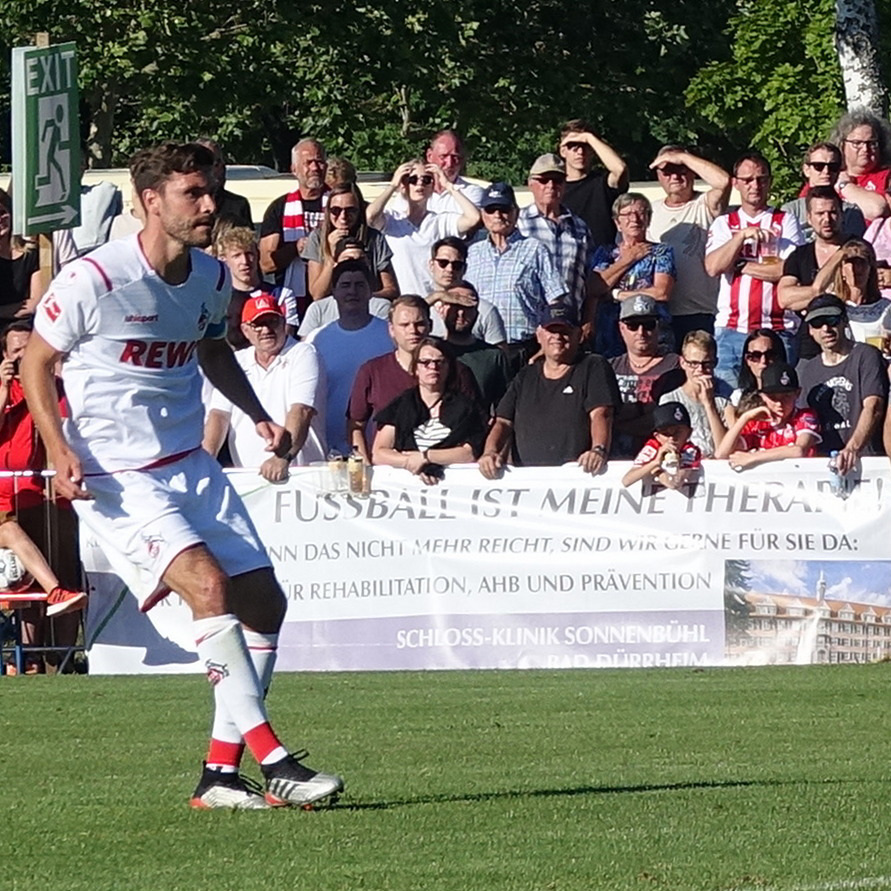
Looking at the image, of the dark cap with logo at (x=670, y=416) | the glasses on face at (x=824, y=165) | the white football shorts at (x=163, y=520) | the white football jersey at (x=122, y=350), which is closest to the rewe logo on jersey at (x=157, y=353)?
the white football jersey at (x=122, y=350)

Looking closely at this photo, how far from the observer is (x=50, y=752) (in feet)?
Answer: 31.8

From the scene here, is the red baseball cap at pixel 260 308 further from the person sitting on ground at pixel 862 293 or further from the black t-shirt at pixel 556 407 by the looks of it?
the person sitting on ground at pixel 862 293

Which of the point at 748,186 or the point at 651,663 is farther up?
the point at 748,186

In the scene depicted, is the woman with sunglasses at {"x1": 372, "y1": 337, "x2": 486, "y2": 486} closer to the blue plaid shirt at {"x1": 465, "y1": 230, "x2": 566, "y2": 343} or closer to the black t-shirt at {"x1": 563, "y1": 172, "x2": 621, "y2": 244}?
the blue plaid shirt at {"x1": 465, "y1": 230, "x2": 566, "y2": 343}

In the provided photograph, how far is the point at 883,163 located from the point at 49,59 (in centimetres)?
617

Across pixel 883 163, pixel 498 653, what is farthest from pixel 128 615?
pixel 883 163

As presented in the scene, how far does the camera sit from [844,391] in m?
14.3

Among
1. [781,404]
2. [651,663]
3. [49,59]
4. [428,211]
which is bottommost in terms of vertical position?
[651,663]

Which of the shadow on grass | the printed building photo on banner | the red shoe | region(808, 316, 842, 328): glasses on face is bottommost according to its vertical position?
the printed building photo on banner

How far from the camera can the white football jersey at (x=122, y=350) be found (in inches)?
304

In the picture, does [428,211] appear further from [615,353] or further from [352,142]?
[352,142]

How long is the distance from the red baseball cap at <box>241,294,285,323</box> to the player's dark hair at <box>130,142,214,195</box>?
7.14 m

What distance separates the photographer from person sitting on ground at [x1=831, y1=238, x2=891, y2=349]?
1505 cm

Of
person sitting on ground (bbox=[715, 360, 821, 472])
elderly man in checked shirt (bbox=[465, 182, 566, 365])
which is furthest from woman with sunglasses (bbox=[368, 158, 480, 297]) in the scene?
person sitting on ground (bbox=[715, 360, 821, 472])
